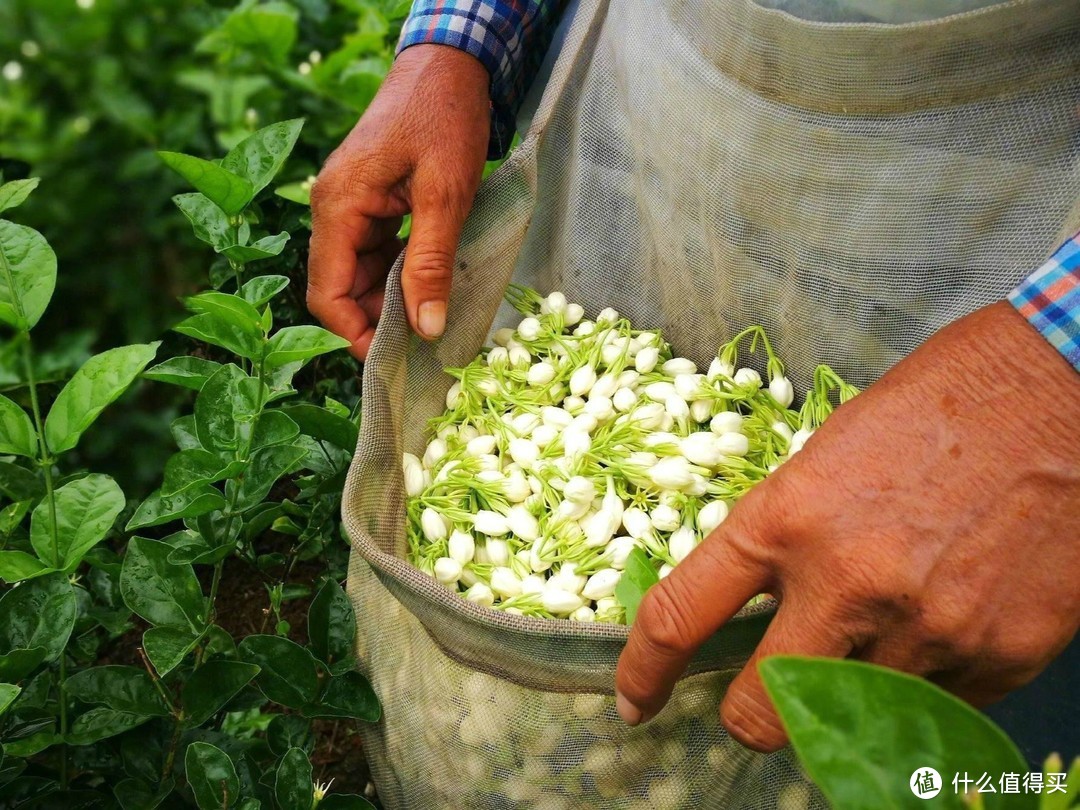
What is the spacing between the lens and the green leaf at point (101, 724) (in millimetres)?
753

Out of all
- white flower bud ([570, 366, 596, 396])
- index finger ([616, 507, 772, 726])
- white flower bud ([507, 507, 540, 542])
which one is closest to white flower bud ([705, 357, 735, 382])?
white flower bud ([570, 366, 596, 396])

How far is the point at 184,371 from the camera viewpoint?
82 centimetres

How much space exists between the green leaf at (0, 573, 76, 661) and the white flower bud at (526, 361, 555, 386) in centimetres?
48

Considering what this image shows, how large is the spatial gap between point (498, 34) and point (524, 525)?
1.80 ft

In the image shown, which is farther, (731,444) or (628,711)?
(731,444)

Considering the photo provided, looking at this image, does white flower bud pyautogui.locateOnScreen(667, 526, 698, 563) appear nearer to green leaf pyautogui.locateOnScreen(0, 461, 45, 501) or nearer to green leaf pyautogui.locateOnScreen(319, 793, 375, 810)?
green leaf pyautogui.locateOnScreen(319, 793, 375, 810)

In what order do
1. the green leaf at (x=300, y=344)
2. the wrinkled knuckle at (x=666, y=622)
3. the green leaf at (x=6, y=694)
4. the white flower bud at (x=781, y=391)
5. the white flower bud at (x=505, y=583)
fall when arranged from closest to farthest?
the green leaf at (x=6, y=694) → the wrinkled knuckle at (x=666, y=622) → the green leaf at (x=300, y=344) → the white flower bud at (x=505, y=583) → the white flower bud at (x=781, y=391)

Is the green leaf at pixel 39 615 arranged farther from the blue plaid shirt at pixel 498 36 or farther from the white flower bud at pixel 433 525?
the blue plaid shirt at pixel 498 36

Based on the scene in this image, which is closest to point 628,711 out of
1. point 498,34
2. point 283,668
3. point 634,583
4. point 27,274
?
point 634,583

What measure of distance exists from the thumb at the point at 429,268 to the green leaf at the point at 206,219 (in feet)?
0.55

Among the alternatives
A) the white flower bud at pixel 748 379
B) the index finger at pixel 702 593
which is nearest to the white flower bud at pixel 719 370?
the white flower bud at pixel 748 379

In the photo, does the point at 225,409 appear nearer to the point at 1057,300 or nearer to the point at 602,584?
the point at 602,584

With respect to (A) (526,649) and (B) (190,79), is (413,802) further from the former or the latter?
(B) (190,79)

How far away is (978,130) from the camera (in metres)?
0.75
